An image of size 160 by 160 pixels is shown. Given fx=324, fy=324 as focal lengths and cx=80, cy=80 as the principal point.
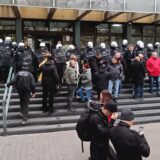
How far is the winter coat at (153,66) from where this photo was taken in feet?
39.9

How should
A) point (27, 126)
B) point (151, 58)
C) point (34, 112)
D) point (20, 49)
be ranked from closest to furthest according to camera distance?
point (27, 126)
point (34, 112)
point (20, 49)
point (151, 58)

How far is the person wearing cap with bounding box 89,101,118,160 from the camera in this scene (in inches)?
194

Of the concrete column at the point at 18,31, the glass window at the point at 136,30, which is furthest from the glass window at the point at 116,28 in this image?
the concrete column at the point at 18,31

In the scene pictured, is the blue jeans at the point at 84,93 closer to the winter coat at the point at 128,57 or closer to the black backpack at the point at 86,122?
the winter coat at the point at 128,57

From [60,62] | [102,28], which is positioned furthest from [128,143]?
[102,28]

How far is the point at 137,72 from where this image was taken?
1160 centimetres

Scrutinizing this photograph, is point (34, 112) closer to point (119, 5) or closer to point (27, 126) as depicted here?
point (27, 126)

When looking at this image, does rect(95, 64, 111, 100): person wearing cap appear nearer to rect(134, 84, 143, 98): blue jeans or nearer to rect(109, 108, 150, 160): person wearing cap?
rect(134, 84, 143, 98): blue jeans

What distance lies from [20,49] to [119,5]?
5.80m

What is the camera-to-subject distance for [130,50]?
12.7m

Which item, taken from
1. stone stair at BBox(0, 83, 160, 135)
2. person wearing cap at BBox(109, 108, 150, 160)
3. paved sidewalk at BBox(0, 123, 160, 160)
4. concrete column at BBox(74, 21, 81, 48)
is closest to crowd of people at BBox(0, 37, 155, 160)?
stone stair at BBox(0, 83, 160, 135)

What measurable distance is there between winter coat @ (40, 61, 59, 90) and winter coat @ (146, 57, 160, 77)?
3.98 metres

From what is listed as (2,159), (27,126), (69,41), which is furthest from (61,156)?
(69,41)

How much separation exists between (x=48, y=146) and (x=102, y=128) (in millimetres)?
3409
